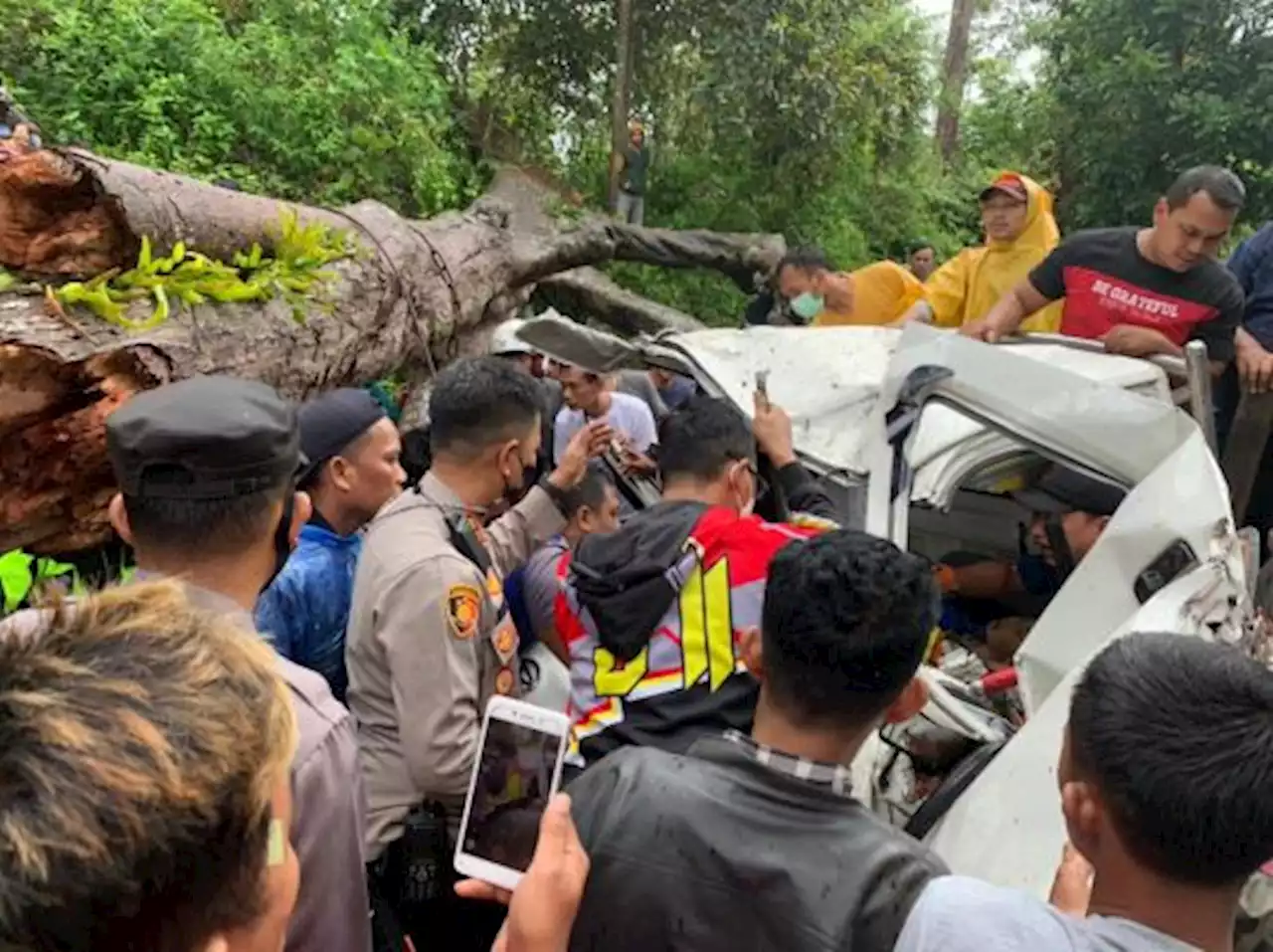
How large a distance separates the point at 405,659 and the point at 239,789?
1.39 meters

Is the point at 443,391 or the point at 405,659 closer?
the point at 405,659

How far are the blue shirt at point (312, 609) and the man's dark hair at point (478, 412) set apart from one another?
352 millimetres

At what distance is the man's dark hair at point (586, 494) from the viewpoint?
3.27 m

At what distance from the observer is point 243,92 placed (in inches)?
322

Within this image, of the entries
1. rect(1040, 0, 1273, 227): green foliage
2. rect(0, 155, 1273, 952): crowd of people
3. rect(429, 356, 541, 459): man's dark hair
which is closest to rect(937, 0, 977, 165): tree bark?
rect(1040, 0, 1273, 227): green foliage

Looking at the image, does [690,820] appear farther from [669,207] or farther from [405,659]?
[669,207]

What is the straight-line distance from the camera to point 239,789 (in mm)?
1013

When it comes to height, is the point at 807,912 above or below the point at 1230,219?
below

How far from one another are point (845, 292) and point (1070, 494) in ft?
10.3

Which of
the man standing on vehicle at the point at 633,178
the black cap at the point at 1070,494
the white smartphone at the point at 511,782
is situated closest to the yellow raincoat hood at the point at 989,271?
the black cap at the point at 1070,494

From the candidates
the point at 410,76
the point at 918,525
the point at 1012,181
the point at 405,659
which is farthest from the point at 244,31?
the point at 405,659

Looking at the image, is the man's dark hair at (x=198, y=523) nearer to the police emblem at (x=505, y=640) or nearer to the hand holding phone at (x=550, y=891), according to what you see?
the hand holding phone at (x=550, y=891)

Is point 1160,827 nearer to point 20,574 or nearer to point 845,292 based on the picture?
point 20,574

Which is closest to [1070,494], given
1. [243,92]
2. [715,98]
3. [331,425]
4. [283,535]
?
[331,425]
